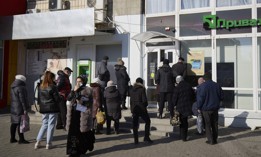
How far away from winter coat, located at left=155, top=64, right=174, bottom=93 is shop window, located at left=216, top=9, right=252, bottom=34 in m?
2.94

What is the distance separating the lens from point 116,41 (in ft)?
43.2

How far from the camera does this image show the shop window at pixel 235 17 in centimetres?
1120

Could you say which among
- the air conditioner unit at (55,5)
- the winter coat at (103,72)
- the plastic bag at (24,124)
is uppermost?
the air conditioner unit at (55,5)

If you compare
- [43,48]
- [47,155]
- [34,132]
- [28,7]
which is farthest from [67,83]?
[28,7]

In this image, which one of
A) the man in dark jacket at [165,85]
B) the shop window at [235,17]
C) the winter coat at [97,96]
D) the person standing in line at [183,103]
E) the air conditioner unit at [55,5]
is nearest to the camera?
the person standing in line at [183,103]

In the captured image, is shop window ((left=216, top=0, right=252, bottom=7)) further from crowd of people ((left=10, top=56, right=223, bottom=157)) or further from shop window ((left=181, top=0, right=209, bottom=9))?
crowd of people ((left=10, top=56, right=223, bottom=157))

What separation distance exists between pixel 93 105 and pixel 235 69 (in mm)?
6029

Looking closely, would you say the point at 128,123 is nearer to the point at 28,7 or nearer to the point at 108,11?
the point at 108,11

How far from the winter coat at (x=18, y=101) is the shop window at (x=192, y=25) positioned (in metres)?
6.53

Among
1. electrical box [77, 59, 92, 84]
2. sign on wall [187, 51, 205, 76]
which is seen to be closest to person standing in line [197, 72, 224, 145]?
sign on wall [187, 51, 205, 76]

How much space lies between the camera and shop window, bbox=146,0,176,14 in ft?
40.6

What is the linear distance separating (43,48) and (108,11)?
3.83 m

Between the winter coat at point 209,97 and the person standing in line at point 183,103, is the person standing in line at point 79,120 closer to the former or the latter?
the person standing in line at point 183,103

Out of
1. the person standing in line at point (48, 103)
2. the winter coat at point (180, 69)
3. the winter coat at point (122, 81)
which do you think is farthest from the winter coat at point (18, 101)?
the winter coat at point (180, 69)
